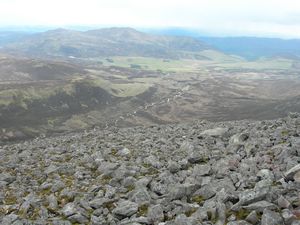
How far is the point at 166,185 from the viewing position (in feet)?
82.5

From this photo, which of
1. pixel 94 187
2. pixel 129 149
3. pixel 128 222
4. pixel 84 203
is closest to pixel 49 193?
pixel 94 187

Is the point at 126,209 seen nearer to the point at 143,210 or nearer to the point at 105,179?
the point at 143,210

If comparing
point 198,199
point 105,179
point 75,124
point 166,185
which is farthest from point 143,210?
point 75,124

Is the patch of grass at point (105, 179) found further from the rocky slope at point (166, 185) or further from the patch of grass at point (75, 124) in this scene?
the patch of grass at point (75, 124)

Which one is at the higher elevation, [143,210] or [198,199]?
[198,199]

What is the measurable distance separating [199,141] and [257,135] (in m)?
6.20

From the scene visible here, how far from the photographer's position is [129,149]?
40844 millimetres

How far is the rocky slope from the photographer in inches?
757

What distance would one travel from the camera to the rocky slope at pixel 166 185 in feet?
63.1

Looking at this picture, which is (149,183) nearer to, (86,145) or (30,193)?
(30,193)

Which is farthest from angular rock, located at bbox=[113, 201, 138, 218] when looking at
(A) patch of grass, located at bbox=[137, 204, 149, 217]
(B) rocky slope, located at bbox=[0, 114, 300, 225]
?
(A) patch of grass, located at bbox=[137, 204, 149, 217]

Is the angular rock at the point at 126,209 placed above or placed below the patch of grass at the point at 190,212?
below

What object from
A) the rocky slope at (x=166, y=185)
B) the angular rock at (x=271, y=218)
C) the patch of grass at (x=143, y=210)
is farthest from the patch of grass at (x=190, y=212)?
the angular rock at (x=271, y=218)

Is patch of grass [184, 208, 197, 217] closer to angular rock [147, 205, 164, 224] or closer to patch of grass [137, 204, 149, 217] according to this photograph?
angular rock [147, 205, 164, 224]
